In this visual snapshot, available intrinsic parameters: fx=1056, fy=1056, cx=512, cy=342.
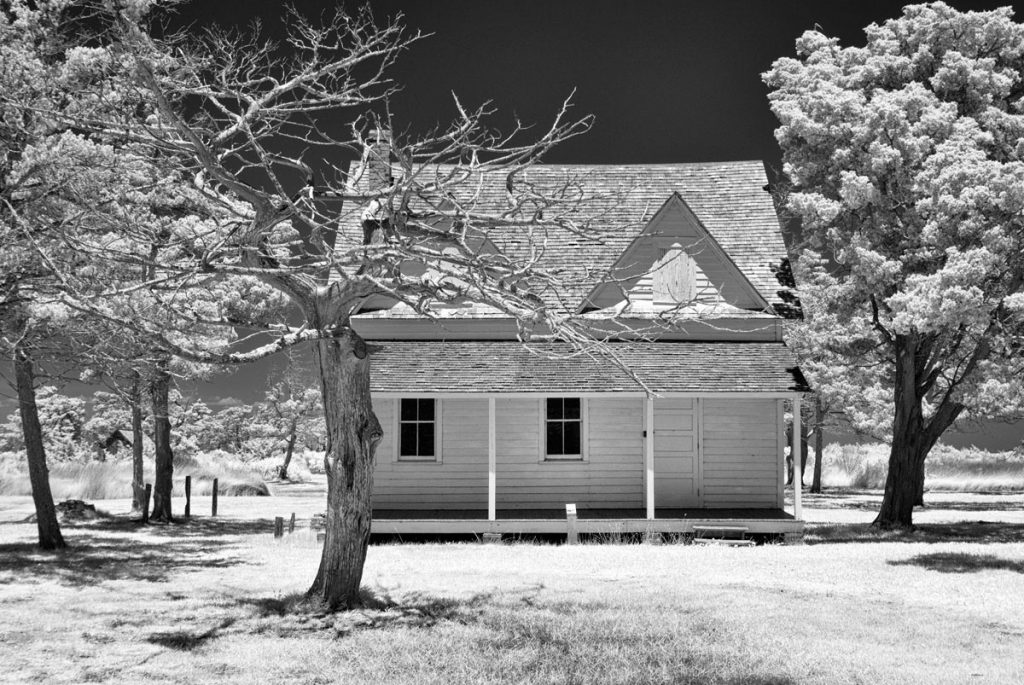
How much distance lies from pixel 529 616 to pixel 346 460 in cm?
287

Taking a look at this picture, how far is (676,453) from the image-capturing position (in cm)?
2367

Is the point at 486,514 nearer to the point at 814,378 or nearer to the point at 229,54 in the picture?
the point at 229,54

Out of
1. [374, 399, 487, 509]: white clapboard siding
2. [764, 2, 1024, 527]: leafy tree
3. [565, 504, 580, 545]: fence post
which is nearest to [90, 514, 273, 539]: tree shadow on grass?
[374, 399, 487, 509]: white clapboard siding

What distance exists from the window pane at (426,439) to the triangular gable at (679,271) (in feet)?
14.4

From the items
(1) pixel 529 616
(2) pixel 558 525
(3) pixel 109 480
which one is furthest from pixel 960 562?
(3) pixel 109 480

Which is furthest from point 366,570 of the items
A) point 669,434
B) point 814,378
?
point 814,378

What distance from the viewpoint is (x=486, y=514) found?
2248 cm

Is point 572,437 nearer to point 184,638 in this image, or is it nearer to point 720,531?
point 720,531

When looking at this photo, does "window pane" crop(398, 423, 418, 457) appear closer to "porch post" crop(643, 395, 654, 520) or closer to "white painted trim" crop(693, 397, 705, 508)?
"porch post" crop(643, 395, 654, 520)

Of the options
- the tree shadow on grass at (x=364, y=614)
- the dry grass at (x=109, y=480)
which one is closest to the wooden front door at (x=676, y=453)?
the tree shadow on grass at (x=364, y=614)

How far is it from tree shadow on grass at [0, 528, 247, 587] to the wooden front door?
9.47 meters

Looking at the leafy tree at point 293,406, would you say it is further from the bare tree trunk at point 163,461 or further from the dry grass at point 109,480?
the bare tree trunk at point 163,461

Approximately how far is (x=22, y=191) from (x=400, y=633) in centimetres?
986

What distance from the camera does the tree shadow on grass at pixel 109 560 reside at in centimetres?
1666
